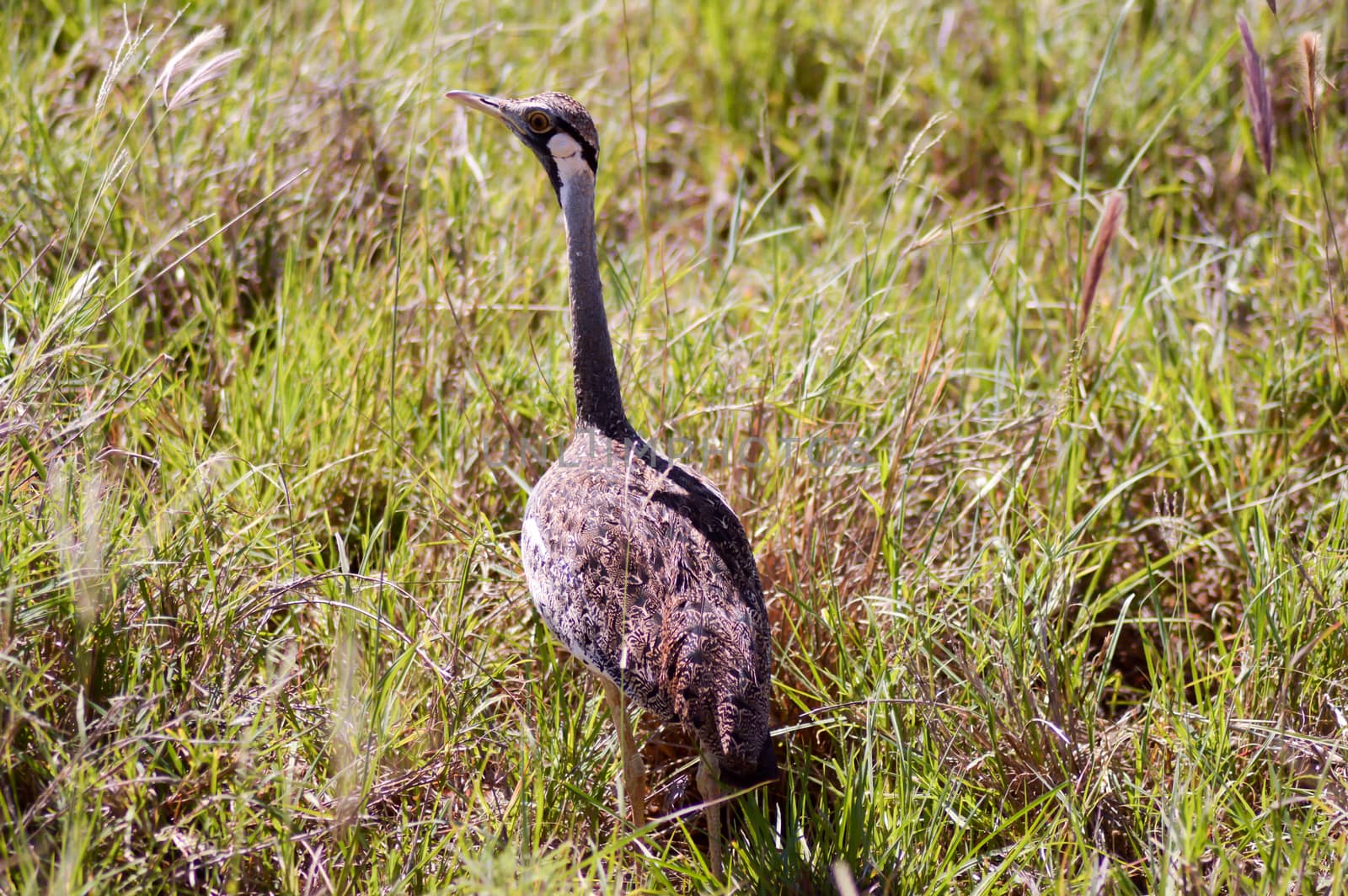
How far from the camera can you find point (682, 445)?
3525 mm

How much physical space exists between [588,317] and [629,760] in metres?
1.17

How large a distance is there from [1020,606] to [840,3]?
364 cm

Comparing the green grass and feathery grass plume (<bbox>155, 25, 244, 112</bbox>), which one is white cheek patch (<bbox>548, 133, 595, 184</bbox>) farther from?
feathery grass plume (<bbox>155, 25, 244, 112</bbox>)

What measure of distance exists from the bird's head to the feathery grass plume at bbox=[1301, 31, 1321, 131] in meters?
1.72

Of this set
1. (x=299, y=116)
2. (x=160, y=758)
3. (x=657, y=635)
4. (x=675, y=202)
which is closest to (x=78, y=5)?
(x=299, y=116)

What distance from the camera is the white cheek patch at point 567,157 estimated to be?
309 centimetres

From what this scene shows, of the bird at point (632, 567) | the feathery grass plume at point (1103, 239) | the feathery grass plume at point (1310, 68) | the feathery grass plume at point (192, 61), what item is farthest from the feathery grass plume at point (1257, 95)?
the feathery grass plume at point (192, 61)

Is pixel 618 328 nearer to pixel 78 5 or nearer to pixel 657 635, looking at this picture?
pixel 657 635

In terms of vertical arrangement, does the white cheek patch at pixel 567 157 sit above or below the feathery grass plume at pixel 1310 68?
below

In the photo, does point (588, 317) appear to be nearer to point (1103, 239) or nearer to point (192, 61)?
point (192, 61)

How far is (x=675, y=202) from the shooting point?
16.8ft

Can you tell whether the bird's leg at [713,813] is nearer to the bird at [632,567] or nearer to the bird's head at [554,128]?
the bird at [632,567]
